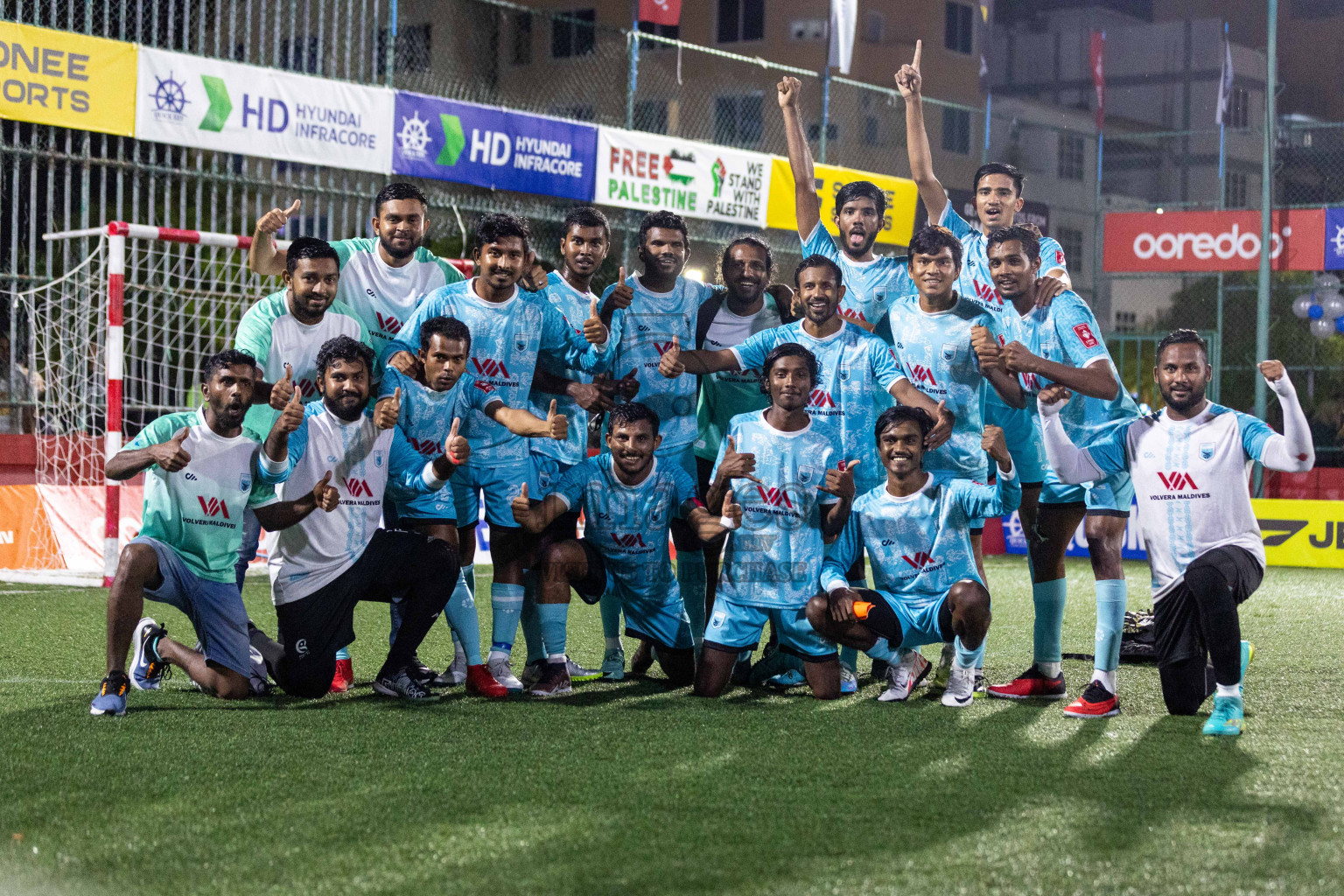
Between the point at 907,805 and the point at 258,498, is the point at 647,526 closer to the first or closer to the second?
the point at 258,498

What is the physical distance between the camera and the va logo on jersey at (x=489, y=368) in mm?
6094

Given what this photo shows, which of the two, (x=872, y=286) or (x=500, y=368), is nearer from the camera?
(x=500, y=368)

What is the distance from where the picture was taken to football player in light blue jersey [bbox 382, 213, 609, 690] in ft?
19.9

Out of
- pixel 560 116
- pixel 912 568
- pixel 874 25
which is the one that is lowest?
pixel 912 568

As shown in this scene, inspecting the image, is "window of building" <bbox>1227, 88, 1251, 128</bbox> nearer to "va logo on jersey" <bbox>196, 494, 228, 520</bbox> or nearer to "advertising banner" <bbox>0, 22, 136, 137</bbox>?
"advertising banner" <bbox>0, 22, 136, 137</bbox>

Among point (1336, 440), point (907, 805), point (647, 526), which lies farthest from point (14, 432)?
point (1336, 440)

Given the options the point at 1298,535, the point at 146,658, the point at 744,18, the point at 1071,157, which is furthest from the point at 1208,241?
the point at 1071,157

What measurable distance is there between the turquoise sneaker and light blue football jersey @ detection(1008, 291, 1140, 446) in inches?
81.3

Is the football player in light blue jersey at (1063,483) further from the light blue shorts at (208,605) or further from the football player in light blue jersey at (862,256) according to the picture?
the light blue shorts at (208,605)

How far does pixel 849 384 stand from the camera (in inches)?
243

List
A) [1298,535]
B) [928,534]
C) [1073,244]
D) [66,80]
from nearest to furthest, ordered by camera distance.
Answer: [928,534], [66,80], [1298,535], [1073,244]

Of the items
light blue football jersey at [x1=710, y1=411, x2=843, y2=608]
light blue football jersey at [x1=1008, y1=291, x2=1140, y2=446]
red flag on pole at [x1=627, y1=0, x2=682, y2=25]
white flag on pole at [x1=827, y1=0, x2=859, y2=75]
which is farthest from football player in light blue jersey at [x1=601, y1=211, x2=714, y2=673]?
white flag on pole at [x1=827, y1=0, x2=859, y2=75]

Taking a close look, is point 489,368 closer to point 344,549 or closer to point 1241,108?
point 344,549

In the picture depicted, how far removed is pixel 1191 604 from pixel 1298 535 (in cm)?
972
